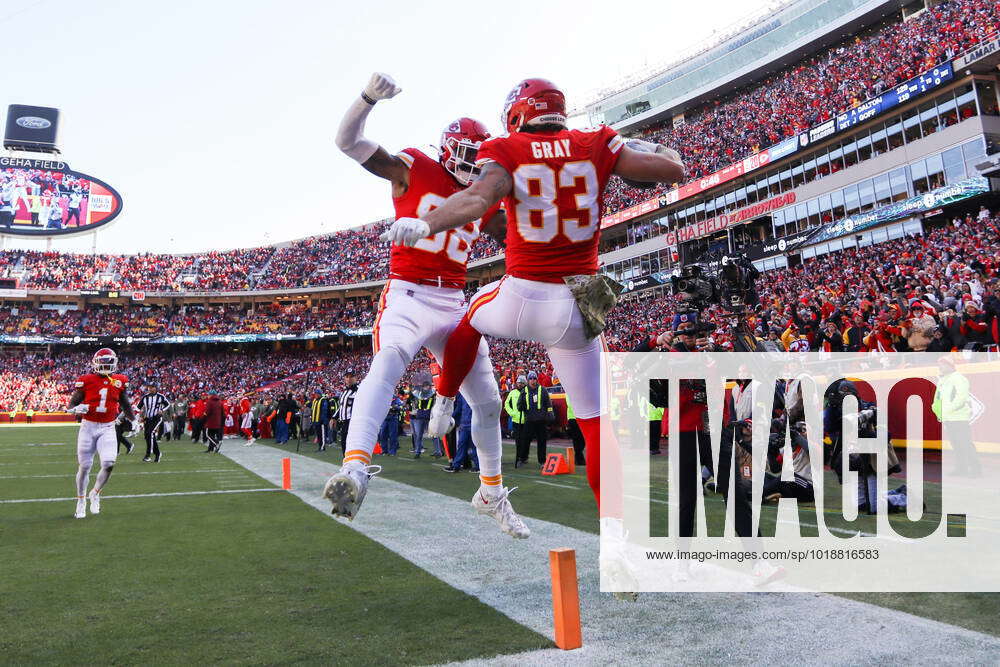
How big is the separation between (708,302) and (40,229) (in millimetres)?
63893

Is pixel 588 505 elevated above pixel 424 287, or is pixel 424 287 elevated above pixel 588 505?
pixel 424 287

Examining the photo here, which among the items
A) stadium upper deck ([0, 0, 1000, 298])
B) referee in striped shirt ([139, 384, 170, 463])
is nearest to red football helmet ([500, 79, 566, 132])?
referee in striped shirt ([139, 384, 170, 463])

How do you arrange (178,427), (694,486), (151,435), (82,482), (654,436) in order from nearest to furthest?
(694,486) < (82,482) < (654,436) < (151,435) < (178,427)

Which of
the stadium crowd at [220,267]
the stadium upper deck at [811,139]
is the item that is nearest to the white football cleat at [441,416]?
the stadium upper deck at [811,139]

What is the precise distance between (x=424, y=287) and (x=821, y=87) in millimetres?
37314

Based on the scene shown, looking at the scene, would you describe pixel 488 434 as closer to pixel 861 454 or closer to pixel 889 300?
pixel 861 454

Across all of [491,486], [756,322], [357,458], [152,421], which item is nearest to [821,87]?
[756,322]

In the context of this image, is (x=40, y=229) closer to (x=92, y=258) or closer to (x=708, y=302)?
(x=92, y=258)

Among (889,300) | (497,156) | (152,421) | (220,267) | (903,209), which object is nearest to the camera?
(497,156)

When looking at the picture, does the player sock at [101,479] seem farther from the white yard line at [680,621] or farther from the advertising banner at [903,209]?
the advertising banner at [903,209]

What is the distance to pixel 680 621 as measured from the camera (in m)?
3.36

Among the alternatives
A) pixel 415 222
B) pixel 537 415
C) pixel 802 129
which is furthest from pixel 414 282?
pixel 802 129

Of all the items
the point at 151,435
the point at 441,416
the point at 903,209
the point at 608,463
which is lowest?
the point at 151,435

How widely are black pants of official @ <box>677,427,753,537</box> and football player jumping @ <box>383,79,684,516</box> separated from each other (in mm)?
1617
